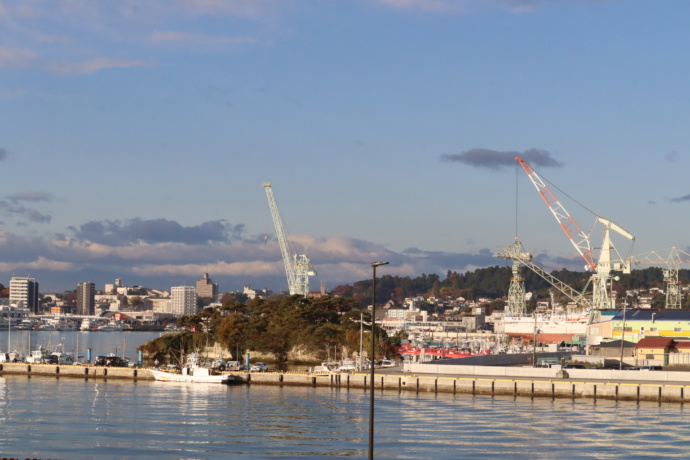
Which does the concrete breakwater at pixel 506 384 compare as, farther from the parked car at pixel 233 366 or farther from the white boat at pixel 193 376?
the parked car at pixel 233 366

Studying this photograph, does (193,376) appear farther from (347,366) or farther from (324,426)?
(324,426)

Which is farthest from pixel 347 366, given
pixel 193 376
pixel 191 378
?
pixel 191 378

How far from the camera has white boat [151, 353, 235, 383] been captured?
98.5m

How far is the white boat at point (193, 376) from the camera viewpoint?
9850 cm

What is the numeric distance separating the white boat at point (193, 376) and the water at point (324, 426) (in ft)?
32.4

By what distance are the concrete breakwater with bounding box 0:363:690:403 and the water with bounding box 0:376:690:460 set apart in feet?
6.41

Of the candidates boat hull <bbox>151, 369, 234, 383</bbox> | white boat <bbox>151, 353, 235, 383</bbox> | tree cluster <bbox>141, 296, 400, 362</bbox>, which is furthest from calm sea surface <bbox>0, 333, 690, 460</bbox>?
tree cluster <bbox>141, 296, 400, 362</bbox>

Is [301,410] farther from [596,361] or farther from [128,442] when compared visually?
[596,361]

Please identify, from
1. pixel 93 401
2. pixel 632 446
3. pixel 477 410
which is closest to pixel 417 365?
pixel 477 410

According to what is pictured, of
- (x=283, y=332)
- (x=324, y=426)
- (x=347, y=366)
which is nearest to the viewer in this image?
(x=324, y=426)

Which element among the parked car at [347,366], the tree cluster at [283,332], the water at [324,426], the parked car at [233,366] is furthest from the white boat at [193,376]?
the tree cluster at [283,332]

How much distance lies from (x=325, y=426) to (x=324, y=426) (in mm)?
89

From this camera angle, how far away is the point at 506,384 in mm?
83688

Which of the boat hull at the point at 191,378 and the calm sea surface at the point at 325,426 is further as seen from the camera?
the boat hull at the point at 191,378
